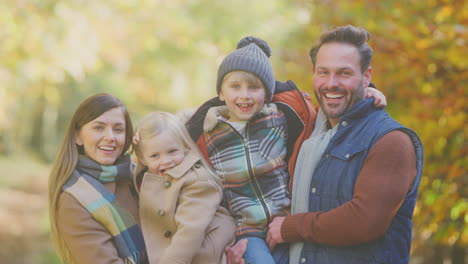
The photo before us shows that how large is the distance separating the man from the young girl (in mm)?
328

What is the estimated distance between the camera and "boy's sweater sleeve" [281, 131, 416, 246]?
2373 mm

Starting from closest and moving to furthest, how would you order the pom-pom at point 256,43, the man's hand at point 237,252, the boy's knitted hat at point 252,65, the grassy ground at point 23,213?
the man's hand at point 237,252 → the boy's knitted hat at point 252,65 → the pom-pom at point 256,43 → the grassy ground at point 23,213

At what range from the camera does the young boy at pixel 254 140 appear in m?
2.82

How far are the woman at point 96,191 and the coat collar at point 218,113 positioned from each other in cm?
46

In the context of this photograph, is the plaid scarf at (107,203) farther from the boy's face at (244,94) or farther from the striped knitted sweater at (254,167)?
the boy's face at (244,94)

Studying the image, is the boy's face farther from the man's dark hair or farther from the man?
the man's dark hair

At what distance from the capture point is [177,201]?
2.80 metres

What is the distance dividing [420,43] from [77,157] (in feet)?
9.02

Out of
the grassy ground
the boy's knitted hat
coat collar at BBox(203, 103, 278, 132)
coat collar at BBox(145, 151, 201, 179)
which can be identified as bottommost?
the grassy ground

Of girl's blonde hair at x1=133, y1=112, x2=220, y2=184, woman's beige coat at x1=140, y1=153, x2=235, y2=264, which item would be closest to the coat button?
woman's beige coat at x1=140, y1=153, x2=235, y2=264

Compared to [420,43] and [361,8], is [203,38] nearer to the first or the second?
[361,8]

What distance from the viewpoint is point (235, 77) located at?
2885 millimetres

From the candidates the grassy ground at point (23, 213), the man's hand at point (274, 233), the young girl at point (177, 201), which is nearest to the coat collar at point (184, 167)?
the young girl at point (177, 201)

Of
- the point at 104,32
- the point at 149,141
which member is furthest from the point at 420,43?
the point at 104,32
